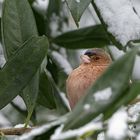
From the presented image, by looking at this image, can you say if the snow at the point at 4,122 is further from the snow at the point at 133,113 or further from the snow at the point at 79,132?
the snow at the point at 79,132

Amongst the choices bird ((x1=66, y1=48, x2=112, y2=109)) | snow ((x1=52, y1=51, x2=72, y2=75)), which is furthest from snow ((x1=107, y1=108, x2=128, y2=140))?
snow ((x1=52, y1=51, x2=72, y2=75))

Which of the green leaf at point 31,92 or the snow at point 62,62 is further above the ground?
the green leaf at point 31,92

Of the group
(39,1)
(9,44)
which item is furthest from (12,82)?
(39,1)

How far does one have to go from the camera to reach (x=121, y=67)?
0.89 metres

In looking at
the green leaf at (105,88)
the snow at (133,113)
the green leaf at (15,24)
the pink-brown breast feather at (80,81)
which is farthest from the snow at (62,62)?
the green leaf at (105,88)

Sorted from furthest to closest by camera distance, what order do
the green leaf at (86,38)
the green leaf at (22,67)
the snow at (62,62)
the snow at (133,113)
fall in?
the snow at (62,62) < the green leaf at (86,38) < the green leaf at (22,67) < the snow at (133,113)

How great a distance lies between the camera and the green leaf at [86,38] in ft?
7.76

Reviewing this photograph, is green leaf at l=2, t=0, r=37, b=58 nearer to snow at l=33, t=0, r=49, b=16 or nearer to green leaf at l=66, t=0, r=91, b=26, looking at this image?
green leaf at l=66, t=0, r=91, b=26

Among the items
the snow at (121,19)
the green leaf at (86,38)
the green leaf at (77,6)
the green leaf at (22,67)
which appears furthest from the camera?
the green leaf at (86,38)

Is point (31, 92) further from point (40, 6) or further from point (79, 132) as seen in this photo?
point (40, 6)

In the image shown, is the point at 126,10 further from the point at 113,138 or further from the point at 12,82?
the point at 113,138

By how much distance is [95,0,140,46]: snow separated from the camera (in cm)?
164

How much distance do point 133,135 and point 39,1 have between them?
70.9 inches

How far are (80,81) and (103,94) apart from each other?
1182 mm
